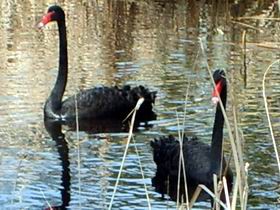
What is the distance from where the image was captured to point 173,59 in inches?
464

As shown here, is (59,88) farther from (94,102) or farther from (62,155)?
(62,155)

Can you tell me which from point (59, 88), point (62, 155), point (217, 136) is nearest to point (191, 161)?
point (217, 136)

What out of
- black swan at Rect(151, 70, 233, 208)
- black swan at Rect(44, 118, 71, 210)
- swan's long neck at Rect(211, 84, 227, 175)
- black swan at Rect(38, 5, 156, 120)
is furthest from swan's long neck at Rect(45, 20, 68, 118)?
swan's long neck at Rect(211, 84, 227, 175)

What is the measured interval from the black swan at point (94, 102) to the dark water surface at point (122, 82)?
19 cm

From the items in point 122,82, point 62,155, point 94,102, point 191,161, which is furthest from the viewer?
point 122,82

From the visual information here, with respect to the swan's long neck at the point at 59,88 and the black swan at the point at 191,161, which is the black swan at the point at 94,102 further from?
the black swan at the point at 191,161

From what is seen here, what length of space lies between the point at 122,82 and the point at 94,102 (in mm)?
1093

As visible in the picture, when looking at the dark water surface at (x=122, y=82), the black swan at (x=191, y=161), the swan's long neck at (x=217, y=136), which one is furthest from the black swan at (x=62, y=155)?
the swan's long neck at (x=217, y=136)

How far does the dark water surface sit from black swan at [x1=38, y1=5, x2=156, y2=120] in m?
0.19

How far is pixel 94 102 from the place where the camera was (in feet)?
32.3

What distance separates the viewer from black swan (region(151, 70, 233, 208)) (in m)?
7.25

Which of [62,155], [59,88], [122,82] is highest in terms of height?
[59,88]

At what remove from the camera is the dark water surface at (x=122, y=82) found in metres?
6.98

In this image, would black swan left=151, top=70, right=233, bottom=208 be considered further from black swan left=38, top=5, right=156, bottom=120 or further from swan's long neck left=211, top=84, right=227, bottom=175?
black swan left=38, top=5, right=156, bottom=120
